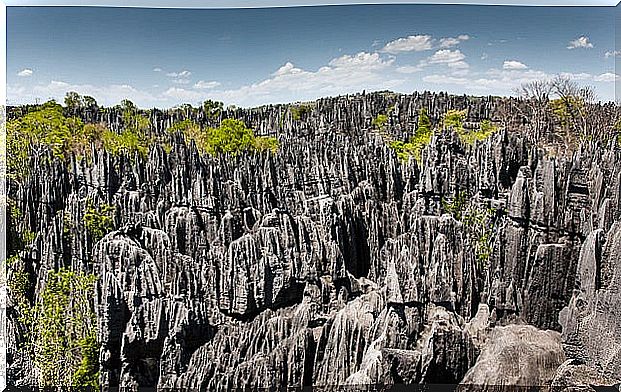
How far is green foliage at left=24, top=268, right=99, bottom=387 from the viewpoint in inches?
185

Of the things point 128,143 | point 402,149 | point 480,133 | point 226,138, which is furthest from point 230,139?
point 480,133

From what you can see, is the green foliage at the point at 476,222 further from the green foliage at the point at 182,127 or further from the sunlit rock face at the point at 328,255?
the green foliage at the point at 182,127

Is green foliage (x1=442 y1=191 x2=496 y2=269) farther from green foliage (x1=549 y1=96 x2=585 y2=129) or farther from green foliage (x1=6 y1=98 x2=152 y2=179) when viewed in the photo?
green foliage (x1=6 y1=98 x2=152 y2=179)

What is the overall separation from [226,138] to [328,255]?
912mm

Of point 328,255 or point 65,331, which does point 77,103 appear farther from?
point 328,255

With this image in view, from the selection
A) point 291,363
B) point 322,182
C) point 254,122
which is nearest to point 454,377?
point 291,363

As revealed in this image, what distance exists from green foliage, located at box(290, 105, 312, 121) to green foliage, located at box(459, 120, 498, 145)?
0.91 metres

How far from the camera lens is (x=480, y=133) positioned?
4.71 m

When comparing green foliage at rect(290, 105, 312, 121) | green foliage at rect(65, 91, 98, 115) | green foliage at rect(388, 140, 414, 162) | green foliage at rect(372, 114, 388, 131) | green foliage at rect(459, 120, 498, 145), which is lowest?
green foliage at rect(388, 140, 414, 162)

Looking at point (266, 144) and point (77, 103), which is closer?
point (77, 103)

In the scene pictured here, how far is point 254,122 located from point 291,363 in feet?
4.65

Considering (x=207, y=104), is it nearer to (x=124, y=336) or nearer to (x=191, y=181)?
(x=191, y=181)

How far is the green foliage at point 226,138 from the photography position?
187 inches

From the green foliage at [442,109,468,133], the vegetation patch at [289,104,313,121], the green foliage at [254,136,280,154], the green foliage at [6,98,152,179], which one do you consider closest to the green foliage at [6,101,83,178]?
the green foliage at [6,98,152,179]
